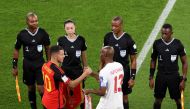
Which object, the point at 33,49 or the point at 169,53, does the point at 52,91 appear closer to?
the point at 33,49

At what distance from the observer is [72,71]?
502 inches

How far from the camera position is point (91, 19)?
19.1m

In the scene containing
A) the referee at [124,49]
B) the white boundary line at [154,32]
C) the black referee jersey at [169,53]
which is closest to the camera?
the black referee jersey at [169,53]

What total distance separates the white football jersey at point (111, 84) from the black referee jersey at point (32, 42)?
3.23m

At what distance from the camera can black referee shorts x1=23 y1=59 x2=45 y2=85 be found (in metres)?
13.2

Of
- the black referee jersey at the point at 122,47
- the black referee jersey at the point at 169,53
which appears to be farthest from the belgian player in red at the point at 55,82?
the black referee jersey at the point at 169,53

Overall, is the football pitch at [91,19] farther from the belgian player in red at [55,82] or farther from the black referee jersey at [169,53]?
the belgian player in red at [55,82]

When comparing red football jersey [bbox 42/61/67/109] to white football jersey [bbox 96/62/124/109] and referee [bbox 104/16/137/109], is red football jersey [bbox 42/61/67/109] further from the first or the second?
referee [bbox 104/16/137/109]

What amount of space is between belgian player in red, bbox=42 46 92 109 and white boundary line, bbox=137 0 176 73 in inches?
230

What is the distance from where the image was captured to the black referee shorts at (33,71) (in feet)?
43.3

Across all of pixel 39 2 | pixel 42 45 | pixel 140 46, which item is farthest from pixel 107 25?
pixel 42 45

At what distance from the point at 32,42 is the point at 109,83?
3.39 metres

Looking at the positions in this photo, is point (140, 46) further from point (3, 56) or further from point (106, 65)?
point (106, 65)

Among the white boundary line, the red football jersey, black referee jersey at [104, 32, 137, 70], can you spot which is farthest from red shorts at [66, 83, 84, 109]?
the white boundary line
